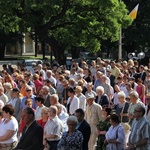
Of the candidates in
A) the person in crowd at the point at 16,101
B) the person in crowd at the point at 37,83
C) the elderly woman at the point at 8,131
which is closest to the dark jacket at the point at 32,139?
the elderly woman at the point at 8,131

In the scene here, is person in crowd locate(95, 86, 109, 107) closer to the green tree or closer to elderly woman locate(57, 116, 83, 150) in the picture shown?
elderly woman locate(57, 116, 83, 150)

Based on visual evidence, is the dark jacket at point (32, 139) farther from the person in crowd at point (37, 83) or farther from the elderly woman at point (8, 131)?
the person in crowd at point (37, 83)

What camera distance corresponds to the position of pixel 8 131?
9648 millimetres

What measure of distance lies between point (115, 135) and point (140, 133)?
1.83 feet

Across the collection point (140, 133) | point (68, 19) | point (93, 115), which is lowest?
point (93, 115)

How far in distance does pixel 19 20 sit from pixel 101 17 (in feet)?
18.7

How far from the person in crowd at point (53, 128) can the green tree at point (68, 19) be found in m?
23.4

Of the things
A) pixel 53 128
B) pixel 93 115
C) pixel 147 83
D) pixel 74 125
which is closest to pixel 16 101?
pixel 93 115

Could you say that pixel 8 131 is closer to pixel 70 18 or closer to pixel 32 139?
pixel 32 139

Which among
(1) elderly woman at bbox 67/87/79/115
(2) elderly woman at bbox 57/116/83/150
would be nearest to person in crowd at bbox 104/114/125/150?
(2) elderly woman at bbox 57/116/83/150

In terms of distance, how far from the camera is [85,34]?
35625mm

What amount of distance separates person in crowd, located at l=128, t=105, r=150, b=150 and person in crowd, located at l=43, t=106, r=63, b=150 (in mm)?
1641

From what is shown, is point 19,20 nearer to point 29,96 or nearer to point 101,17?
point 101,17

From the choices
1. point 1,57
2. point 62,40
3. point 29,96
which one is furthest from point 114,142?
point 1,57
